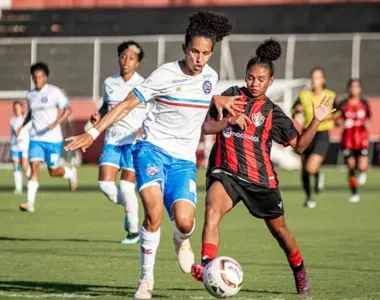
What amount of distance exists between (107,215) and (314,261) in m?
7.23

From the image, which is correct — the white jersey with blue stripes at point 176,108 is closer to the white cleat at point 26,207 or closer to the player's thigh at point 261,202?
the player's thigh at point 261,202

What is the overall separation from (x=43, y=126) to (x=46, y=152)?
18.2 inches

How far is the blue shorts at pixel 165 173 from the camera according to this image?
9.60 meters

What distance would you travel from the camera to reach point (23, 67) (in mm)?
41094

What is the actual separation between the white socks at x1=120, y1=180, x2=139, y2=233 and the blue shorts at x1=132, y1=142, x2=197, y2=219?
4482 mm

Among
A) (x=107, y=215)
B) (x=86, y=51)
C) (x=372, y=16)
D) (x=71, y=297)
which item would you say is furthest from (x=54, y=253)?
(x=372, y=16)

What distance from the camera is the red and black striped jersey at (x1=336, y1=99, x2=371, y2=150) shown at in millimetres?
23875

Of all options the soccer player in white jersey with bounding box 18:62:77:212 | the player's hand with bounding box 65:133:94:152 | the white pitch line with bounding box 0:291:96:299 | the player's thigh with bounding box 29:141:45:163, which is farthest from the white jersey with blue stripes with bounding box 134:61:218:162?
the player's thigh with bounding box 29:141:45:163

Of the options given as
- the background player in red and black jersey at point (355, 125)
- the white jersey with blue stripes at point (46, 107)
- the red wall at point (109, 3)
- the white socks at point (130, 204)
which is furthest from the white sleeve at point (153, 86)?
the red wall at point (109, 3)

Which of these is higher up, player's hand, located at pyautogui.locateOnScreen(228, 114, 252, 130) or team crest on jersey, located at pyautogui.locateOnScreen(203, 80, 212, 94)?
team crest on jersey, located at pyautogui.locateOnScreen(203, 80, 212, 94)

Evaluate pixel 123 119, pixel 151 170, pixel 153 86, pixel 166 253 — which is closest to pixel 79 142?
pixel 151 170

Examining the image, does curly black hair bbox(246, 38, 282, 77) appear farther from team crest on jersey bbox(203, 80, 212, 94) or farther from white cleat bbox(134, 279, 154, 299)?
white cleat bbox(134, 279, 154, 299)

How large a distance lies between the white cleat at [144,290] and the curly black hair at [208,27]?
76.0 inches

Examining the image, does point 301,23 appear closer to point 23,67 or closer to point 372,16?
point 372,16
